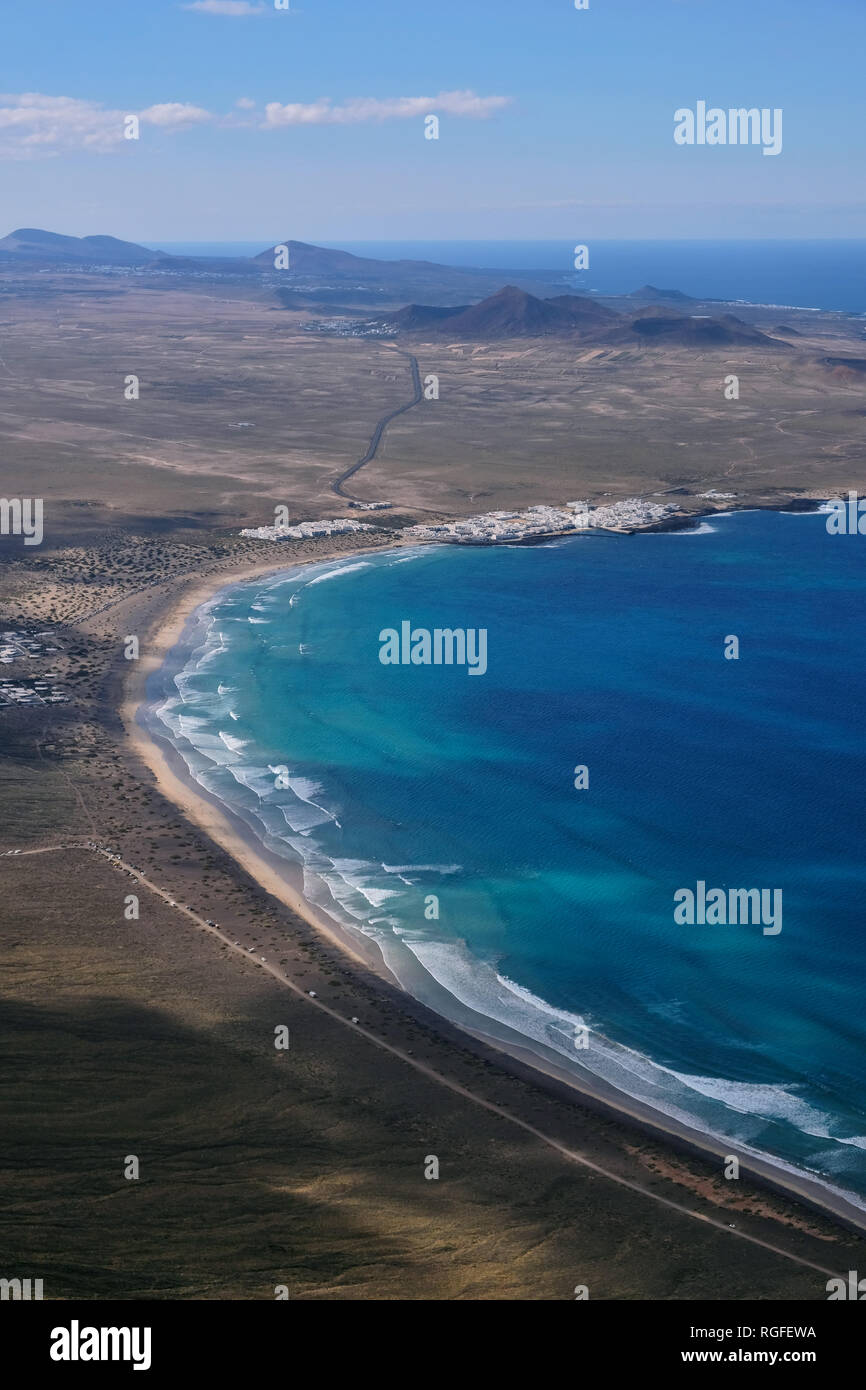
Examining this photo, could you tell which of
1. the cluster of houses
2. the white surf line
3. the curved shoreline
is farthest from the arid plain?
the cluster of houses

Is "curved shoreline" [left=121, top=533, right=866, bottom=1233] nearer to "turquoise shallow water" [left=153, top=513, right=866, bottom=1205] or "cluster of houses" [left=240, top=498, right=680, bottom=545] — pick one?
"turquoise shallow water" [left=153, top=513, right=866, bottom=1205]

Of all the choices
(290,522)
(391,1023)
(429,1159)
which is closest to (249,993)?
(391,1023)

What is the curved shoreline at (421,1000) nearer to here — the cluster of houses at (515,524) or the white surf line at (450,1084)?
the white surf line at (450,1084)

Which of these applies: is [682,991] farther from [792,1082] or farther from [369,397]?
[369,397]

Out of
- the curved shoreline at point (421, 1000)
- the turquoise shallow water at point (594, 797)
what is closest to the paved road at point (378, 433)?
the turquoise shallow water at point (594, 797)

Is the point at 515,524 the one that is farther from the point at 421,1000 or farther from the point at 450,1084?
the point at 450,1084

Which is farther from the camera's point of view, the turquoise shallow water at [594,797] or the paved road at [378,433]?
the paved road at [378,433]

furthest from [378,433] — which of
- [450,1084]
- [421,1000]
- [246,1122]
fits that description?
[246,1122]

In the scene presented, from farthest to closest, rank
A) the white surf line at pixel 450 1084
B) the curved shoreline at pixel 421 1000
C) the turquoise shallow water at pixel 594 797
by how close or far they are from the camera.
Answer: the turquoise shallow water at pixel 594 797 < the curved shoreline at pixel 421 1000 < the white surf line at pixel 450 1084
